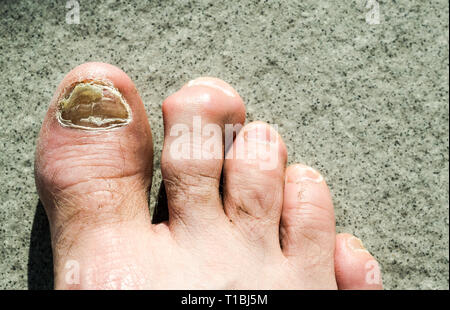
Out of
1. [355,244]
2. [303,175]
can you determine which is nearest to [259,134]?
[303,175]

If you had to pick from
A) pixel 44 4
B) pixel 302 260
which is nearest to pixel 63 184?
pixel 44 4

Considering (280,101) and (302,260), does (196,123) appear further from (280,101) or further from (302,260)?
(302,260)

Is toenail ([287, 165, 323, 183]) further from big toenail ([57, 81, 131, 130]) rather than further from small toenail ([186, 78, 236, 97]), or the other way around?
big toenail ([57, 81, 131, 130])

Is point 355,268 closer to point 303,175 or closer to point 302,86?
point 303,175

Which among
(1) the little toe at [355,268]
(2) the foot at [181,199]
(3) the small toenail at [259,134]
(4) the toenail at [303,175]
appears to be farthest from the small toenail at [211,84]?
(1) the little toe at [355,268]

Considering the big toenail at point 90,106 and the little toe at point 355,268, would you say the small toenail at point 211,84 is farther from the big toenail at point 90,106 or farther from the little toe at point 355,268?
the little toe at point 355,268

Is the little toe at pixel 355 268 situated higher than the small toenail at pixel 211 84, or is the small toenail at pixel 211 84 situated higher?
the small toenail at pixel 211 84
